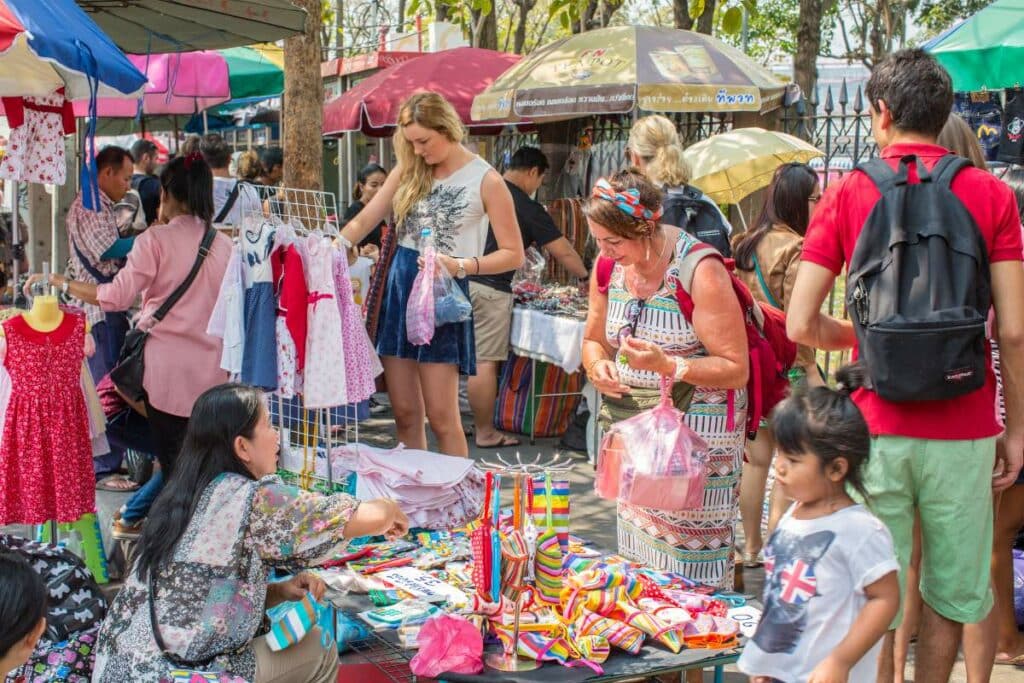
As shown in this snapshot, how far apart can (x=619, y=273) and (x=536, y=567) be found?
1.06 meters

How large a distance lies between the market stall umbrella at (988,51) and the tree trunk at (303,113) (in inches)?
151

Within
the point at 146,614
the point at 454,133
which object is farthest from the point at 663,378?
the point at 454,133

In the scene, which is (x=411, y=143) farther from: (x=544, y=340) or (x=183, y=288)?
(x=544, y=340)

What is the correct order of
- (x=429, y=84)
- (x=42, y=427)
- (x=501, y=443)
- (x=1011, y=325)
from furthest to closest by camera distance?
(x=429, y=84)
(x=501, y=443)
(x=42, y=427)
(x=1011, y=325)

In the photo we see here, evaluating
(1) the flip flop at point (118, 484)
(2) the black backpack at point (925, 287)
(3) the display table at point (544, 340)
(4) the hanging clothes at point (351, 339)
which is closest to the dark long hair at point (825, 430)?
(2) the black backpack at point (925, 287)

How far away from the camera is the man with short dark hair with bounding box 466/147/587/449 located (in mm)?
7848

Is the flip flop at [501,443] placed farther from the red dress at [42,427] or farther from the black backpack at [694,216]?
the red dress at [42,427]

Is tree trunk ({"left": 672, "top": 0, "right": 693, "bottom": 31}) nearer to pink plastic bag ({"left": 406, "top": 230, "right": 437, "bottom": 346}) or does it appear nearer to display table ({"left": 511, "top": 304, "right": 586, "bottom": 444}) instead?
display table ({"left": 511, "top": 304, "right": 586, "bottom": 444})

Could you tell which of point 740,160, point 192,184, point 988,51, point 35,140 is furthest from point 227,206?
Result: point 988,51

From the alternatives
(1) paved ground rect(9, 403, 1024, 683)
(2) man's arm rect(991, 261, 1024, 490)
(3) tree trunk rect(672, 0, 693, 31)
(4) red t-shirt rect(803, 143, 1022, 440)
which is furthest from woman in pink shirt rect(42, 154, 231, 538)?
(3) tree trunk rect(672, 0, 693, 31)

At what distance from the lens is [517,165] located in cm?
805

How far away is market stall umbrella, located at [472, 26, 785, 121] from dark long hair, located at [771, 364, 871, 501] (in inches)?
206

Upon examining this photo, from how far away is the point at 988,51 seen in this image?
6238 mm

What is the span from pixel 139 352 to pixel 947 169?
144 inches
